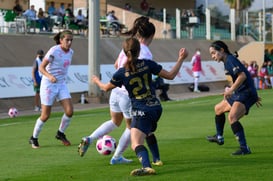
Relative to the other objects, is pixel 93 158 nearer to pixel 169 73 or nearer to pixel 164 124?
pixel 169 73

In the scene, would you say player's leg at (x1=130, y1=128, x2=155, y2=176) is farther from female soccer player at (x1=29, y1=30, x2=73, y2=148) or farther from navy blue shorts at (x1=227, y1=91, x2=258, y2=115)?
female soccer player at (x1=29, y1=30, x2=73, y2=148)

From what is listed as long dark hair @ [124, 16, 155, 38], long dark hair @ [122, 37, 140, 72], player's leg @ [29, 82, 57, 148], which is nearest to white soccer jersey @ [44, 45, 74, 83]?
player's leg @ [29, 82, 57, 148]

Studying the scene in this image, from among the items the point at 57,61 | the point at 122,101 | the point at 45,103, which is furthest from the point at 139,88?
the point at 45,103

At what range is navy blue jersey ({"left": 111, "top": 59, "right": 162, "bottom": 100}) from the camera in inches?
380

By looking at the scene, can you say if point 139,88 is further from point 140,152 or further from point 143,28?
point 143,28

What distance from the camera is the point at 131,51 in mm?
9562

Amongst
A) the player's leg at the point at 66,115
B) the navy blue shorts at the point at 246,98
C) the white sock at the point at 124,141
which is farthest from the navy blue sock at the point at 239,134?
the player's leg at the point at 66,115

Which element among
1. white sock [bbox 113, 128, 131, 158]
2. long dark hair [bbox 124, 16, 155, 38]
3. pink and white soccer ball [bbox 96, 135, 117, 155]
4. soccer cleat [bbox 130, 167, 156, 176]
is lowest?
soccer cleat [bbox 130, 167, 156, 176]

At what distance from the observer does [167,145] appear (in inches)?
522

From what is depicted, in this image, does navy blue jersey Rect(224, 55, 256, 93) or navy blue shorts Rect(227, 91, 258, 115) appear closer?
navy blue jersey Rect(224, 55, 256, 93)

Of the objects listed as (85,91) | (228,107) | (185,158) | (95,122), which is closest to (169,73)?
(185,158)

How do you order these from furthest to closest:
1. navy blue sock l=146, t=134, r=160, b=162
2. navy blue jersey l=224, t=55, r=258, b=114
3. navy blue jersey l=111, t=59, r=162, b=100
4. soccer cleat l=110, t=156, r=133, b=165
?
navy blue jersey l=224, t=55, r=258, b=114 < soccer cleat l=110, t=156, r=133, b=165 < navy blue sock l=146, t=134, r=160, b=162 < navy blue jersey l=111, t=59, r=162, b=100

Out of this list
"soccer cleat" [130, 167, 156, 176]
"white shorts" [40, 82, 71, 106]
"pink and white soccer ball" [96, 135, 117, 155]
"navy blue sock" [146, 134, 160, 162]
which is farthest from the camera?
"white shorts" [40, 82, 71, 106]

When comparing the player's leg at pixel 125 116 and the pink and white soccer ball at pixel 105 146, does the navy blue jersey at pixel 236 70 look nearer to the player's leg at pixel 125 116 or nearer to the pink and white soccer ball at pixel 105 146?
the player's leg at pixel 125 116
